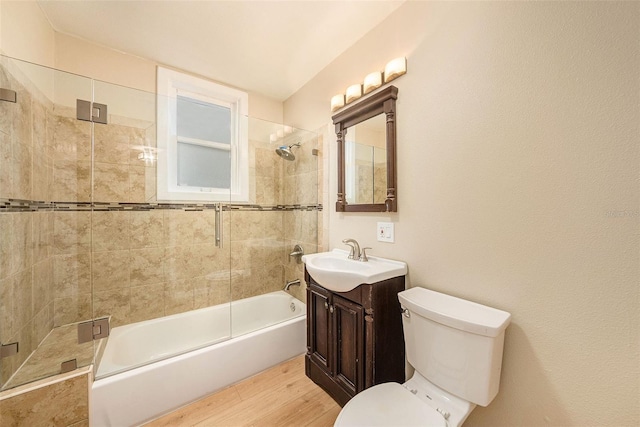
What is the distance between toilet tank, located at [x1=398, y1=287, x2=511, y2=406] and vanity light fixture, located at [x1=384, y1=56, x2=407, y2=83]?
4.19 ft

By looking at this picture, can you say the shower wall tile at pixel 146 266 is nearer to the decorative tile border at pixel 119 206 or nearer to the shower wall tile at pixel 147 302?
the shower wall tile at pixel 147 302

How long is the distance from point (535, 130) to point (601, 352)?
0.83 m

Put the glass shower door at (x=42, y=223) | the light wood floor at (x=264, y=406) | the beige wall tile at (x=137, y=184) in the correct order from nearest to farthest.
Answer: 1. the glass shower door at (x=42, y=223)
2. the light wood floor at (x=264, y=406)
3. the beige wall tile at (x=137, y=184)

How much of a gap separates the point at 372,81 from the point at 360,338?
156 cm

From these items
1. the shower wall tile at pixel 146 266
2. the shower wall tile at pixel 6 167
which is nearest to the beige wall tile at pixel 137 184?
the shower wall tile at pixel 146 266

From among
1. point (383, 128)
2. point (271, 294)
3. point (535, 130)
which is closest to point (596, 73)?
point (535, 130)

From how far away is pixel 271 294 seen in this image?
2.45 metres

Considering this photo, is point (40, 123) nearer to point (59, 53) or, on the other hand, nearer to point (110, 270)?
point (59, 53)

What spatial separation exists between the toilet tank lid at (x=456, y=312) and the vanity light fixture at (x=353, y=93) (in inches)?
52.2

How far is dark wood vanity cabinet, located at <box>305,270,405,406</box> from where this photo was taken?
1.26 meters

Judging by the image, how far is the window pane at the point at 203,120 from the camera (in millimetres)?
2141

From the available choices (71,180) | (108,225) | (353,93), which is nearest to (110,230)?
(108,225)

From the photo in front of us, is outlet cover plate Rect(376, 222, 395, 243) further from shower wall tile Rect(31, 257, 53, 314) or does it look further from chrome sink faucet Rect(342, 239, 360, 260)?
shower wall tile Rect(31, 257, 53, 314)

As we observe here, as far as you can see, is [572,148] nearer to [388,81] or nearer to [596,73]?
[596,73]
